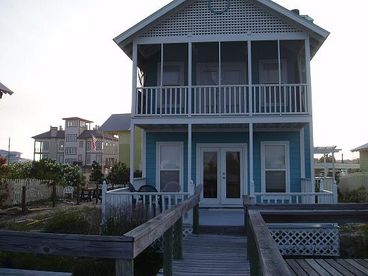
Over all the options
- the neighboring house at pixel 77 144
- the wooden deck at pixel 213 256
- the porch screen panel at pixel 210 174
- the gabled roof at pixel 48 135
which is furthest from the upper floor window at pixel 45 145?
the wooden deck at pixel 213 256

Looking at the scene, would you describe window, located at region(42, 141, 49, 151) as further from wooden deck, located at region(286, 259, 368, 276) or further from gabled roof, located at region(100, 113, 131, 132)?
wooden deck, located at region(286, 259, 368, 276)

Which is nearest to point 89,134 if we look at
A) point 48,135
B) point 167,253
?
point 48,135

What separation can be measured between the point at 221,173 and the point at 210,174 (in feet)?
1.29

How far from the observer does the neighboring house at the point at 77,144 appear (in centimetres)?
7294

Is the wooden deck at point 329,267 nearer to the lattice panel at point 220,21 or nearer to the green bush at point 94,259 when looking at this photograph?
the green bush at point 94,259

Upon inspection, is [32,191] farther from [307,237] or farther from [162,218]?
[162,218]

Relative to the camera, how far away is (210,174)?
14.4 meters

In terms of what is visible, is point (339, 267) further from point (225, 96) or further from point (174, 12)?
point (174, 12)

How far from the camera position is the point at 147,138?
586 inches

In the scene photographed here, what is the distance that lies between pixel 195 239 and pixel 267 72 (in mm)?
7397

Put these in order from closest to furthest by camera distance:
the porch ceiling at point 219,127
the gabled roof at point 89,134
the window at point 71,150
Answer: the porch ceiling at point 219,127 → the gabled roof at point 89,134 → the window at point 71,150

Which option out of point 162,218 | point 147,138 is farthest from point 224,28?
point 162,218

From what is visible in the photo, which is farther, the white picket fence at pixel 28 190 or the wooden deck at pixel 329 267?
the white picket fence at pixel 28 190

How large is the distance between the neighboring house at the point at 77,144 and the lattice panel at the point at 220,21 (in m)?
57.3
